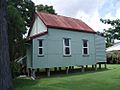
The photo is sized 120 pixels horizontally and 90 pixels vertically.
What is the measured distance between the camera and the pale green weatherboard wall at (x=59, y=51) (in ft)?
73.5

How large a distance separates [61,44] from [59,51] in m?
0.76

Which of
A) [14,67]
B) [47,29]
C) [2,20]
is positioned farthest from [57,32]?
[2,20]

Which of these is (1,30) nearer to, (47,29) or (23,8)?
(47,29)

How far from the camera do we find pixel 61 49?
2417cm

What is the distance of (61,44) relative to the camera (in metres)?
24.3

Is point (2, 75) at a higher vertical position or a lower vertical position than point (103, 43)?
lower

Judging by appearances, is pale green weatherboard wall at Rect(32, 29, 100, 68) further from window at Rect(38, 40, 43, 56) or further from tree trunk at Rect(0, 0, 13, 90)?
tree trunk at Rect(0, 0, 13, 90)

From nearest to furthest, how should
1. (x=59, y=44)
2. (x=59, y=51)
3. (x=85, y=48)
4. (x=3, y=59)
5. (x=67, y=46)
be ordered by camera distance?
(x=3, y=59) < (x=59, y=51) < (x=59, y=44) < (x=67, y=46) < (x=85, y=48)

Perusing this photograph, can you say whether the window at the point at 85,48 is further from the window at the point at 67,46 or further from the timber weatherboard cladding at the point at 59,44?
the window at the point at 67,46

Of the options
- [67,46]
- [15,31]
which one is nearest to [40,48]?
[67,46]

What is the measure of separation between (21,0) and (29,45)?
17104 mm

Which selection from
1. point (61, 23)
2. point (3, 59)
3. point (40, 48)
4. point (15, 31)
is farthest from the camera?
point (61, 23)

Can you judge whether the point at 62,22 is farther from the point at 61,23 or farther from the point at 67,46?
the point at 67,46

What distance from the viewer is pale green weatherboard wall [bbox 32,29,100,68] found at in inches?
882
